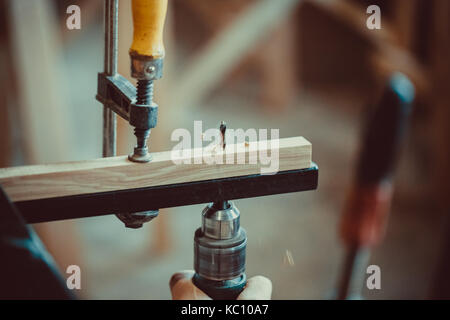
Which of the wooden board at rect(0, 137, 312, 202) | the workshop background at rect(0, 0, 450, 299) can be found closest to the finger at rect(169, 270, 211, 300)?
the wooden board at rect(0, 137, 312, 202)

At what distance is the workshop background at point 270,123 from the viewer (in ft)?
6.91

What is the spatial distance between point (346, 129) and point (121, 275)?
1671 mm

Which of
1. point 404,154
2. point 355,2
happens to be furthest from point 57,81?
point 355,2

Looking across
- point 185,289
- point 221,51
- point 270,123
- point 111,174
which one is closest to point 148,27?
point 111,174

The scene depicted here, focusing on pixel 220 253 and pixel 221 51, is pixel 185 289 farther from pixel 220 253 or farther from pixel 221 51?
pixel 221 51

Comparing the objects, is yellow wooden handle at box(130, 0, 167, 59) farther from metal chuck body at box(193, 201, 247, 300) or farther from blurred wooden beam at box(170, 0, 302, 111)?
blurred wooden beam at box(170, 0, 302, 111)

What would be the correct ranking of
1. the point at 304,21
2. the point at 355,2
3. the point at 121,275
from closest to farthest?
the point at 121,275, the point at 355,2, the point at 304,21

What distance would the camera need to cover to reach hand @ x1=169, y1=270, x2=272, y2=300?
0.75 metres

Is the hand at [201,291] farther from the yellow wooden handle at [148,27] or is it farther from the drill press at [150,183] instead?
the yellow wooden handle at [148,27]

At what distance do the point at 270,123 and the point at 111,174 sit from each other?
120 inches

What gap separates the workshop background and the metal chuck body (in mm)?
424

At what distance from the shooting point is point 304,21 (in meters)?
4.43

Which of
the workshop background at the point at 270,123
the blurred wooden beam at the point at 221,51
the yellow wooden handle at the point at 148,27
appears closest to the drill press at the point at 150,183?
the yellow wooden handle at the point at 148,27
